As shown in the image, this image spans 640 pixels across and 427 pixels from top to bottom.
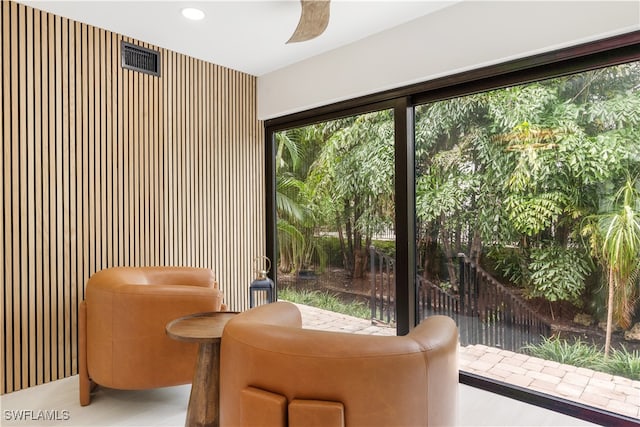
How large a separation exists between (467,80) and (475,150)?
1.65 ft

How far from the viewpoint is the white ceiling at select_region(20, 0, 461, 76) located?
9.20 ft

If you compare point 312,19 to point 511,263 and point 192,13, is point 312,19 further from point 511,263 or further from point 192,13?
Answer: point 511,263

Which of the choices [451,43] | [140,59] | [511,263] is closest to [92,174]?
[140,59]

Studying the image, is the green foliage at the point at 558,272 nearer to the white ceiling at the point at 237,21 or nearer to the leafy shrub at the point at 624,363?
the leafy shrub at the point at 624,363

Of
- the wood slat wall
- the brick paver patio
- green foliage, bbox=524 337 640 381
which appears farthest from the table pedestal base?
green foliage, bbox=524 337 640 381

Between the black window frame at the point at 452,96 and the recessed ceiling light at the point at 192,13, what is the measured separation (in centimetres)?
134

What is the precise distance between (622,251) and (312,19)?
2.41 meters

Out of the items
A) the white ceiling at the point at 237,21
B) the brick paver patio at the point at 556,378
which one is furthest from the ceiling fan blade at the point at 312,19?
the brick paver patio at the point at 556,378

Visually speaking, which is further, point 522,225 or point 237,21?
point 237,21

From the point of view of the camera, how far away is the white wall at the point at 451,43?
2.26 metres

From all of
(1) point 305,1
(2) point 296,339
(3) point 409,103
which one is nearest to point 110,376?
(2) point 296,339

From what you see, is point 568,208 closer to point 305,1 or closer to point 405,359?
point 405,359

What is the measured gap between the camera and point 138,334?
7.70 feet

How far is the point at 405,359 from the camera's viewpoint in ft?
4.40
